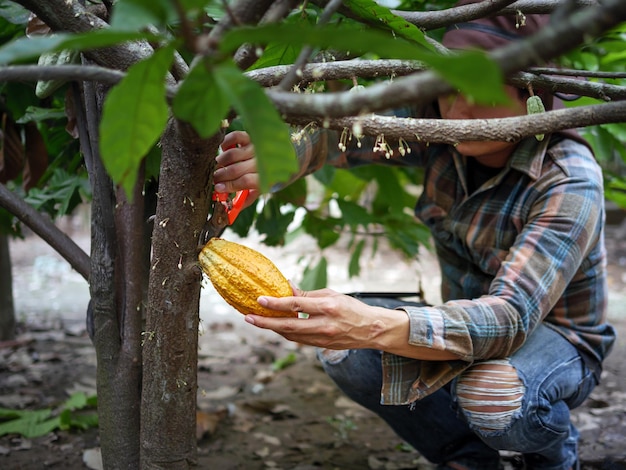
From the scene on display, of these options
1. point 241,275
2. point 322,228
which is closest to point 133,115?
point 241,275

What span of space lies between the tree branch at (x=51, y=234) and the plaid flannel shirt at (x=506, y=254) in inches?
22.8

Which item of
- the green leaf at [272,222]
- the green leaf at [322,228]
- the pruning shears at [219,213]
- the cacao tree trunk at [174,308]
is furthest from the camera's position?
the green leaf at [322,228]

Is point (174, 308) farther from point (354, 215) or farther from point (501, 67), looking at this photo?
point (354, 215)

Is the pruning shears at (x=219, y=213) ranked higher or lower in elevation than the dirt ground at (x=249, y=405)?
higher

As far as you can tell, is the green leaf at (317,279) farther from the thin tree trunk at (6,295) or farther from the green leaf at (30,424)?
the thin tree trunk at (6,295)

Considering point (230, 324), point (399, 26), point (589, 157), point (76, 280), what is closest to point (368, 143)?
point (589, 157)

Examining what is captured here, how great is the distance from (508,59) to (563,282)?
101cm

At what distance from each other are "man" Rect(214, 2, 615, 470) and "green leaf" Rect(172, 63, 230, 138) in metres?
0.57

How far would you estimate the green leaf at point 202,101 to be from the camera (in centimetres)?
62

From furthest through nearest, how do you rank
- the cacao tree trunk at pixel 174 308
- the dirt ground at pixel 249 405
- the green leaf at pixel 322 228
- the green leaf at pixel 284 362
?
the green leaf at pixel 284 362
the green leaf at pixel 322 228
the dirt ground at pixel 249 405
the cacao tree trunk at pixel 174 308

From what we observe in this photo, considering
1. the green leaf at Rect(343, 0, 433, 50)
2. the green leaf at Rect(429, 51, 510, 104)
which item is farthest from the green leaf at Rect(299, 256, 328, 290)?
the green leaf at Rect(429, 51, 510, 104)

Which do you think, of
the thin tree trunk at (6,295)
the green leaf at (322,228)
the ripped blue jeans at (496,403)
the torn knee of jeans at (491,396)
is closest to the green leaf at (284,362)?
the green leaf at (322,228)

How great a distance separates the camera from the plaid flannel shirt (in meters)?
1.38

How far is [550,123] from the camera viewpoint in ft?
3.16
